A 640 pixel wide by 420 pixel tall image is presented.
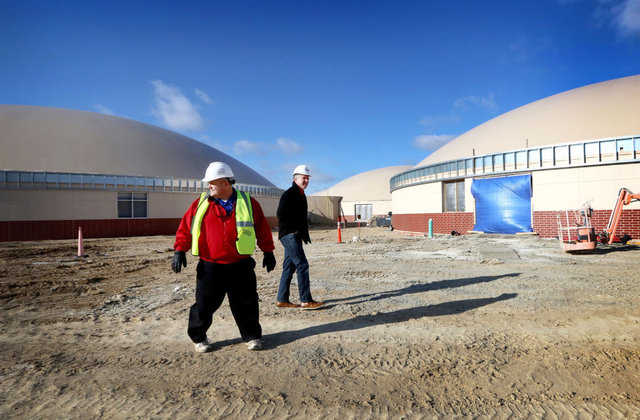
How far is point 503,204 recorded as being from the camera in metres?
16.5

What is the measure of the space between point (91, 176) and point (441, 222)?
71.6ft

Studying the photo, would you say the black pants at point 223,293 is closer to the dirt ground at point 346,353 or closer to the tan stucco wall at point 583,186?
the dirt ground at point 346,353

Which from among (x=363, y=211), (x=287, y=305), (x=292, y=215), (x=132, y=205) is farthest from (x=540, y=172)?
(x=363, y=211)

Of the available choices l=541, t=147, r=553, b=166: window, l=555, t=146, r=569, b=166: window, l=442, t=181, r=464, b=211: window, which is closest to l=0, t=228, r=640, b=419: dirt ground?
l=555, t=146, r=569, b=166: window

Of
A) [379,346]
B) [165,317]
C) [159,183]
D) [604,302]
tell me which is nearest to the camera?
[379,346]

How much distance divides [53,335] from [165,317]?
122 cm

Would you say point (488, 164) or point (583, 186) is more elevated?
point (488, 164)

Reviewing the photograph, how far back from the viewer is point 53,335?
4.11 meters

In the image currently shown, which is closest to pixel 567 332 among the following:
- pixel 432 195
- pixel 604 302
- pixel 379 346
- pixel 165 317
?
pixel 604 302

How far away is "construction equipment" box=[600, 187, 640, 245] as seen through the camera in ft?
37.2

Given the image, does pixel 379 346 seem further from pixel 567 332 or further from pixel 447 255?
pixel 447 255

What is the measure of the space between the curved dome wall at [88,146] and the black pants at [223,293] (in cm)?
2961

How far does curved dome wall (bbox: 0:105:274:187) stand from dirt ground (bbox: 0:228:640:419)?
26151mm

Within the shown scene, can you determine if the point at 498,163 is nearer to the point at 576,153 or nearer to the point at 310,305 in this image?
the point at 576,153
